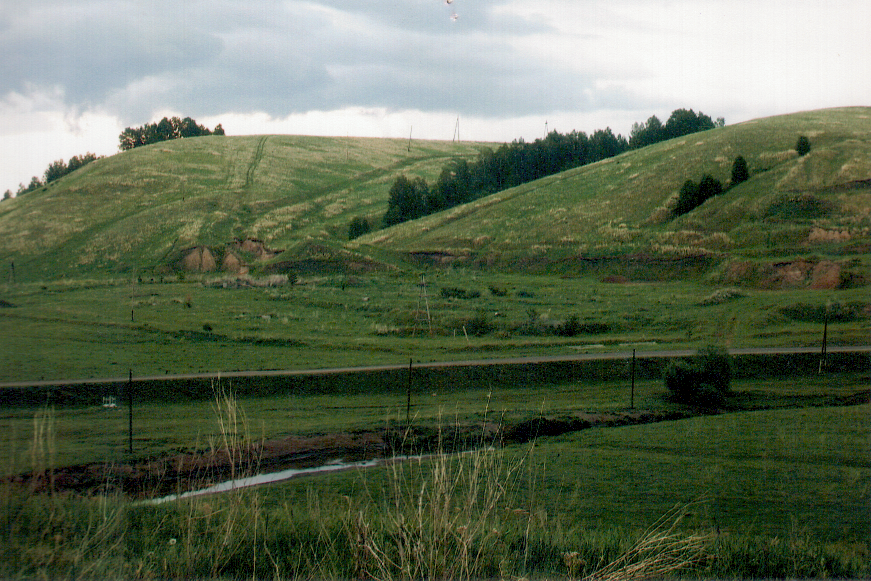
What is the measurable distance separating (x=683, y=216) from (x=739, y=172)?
28.5 ft

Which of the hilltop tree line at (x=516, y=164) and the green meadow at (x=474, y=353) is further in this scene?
the hilltop tree line at (x=516, y=164)

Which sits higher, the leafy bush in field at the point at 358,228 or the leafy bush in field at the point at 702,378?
the leafy bush in field at the point at 358,228

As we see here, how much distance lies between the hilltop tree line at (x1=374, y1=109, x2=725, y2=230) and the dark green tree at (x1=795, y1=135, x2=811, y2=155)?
1206 inches

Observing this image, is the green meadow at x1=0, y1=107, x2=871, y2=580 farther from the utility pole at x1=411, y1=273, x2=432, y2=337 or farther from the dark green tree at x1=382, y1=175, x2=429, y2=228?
the dark green tree at x1=382, y1=175, x2=429, y2=228

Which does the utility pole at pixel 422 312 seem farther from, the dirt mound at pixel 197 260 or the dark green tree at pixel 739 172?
the dark green tree at pixel 739 172

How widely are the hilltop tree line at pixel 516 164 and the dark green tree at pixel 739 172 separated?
27.8 m

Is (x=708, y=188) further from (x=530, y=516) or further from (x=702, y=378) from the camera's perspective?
(x=530, y=516)

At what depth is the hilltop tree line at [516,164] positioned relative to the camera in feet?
223

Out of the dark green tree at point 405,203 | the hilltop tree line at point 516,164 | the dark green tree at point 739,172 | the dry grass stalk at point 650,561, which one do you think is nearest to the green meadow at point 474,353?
the dry grass stalk at point 650,561

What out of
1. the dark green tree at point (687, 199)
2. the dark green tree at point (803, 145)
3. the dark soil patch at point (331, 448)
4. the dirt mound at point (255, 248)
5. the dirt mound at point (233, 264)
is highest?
the dark green tree at point (803, 145)

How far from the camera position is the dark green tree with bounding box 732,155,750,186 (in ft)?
166

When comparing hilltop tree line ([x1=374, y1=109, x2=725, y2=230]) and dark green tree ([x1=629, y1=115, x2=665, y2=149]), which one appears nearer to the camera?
hilltop tree line ([x1=374, y1=109, x2=725, y2=230])

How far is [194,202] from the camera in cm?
6281

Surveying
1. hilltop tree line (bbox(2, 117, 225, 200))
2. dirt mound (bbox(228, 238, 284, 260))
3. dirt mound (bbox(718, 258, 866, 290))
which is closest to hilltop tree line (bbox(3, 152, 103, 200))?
hilltop tree line (bbox(2, 117, 225, 200))
